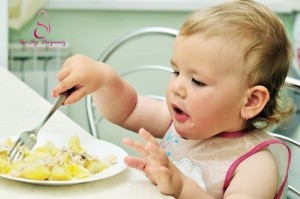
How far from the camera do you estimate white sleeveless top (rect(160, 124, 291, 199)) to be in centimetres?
99

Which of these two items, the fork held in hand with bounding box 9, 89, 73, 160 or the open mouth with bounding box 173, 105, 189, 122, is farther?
the open mouth with bounding box 173, 105, 189, 122

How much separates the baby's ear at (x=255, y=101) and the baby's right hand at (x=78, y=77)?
283 mm

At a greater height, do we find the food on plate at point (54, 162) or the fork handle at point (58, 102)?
the fork handle at point (58, 102)

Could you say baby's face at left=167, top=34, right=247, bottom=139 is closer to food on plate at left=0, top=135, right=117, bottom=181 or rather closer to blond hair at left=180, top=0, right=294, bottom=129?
blond hair at left=180, top=0, right=294, bottom=129

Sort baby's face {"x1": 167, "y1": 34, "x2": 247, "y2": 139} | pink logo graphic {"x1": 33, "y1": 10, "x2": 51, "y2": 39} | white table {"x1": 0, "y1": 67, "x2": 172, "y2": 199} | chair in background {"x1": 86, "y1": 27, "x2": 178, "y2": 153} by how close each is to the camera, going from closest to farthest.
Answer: white table {"x1": 0, "y1": 67, "x2": 172, "y2": 199}, baby's face {"x1": 167, "y1": 34, "x2": 247, "y2": 139}, pink logo graphic {"x1": 33, "y1": 10, "x2": 51, "y2": 39}, chair in background {"x1": 86, "y1": 27, "x2": 178, "y2": 153}

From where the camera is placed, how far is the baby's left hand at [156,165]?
785 millimetres

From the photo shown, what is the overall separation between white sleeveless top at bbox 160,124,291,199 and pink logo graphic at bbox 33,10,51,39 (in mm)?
963

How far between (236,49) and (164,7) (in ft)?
3.90

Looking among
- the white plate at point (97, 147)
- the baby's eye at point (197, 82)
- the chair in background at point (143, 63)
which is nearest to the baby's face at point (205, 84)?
the baby's eye at point (197, 82)

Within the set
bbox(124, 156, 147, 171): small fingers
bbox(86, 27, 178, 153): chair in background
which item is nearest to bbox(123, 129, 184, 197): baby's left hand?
bbox(124, 156, 147, 171): small fingers

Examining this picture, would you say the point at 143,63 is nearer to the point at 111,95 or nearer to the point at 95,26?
the point at 95,26

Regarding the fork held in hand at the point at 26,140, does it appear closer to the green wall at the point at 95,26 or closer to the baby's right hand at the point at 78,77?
the baby's right hand at the point at 78,77

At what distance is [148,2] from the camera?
6.74 feet

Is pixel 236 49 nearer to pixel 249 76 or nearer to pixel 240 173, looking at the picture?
pixel 249 76
